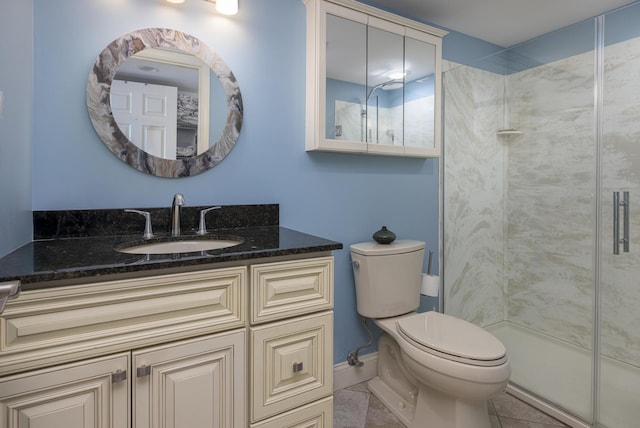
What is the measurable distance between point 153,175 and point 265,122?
1.88ft

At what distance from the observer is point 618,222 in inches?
69.6

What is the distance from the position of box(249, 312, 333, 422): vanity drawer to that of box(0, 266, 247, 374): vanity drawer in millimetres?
133

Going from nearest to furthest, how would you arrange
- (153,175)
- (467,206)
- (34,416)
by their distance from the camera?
(34,416) → (153,175) → (467,206)

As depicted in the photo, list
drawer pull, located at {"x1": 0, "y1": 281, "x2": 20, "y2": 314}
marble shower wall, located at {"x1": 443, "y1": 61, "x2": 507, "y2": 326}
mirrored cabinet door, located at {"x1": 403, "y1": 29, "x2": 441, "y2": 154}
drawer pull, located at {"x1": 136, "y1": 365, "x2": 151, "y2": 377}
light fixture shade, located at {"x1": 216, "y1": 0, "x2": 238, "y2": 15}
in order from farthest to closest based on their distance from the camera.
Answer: marble shower wall, located at {"x1": 443, "y1": 61, "x2": 507, "y2": 326}, mirrored cabinet door, located at {"x1": 403, "y1": 29, "x2": 441, "y2": 154}, light fixture shade, located at {"x1": 216, "y1": 0, "x2": 238, "y2": 15}, drawer pull, located at {"x1": 136, "y1": 365, "x2": 151, "y2": 377}, drawer pull, located at {"x1": 0, "y1": 281, "x2": 20, "y2": 314}

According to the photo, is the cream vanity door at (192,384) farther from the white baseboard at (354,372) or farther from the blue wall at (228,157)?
the white baseboard at (354,372)

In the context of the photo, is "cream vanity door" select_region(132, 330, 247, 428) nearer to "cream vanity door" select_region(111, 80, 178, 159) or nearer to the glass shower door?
"cream vanity door" select_region(111, 80, 178, 159)

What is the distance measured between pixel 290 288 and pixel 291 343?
0.19 m

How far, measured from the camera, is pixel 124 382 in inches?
36.4

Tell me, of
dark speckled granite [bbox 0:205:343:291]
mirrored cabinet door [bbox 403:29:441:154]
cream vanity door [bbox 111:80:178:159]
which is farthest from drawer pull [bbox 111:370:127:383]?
mirrored cabinet door [bbox 403:29:441:154]

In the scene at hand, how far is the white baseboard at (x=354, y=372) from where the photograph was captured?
6.38 feet

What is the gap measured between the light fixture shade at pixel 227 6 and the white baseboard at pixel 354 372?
6.09ft

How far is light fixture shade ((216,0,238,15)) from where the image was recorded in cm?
152

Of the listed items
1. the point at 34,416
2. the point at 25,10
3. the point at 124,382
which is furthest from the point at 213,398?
the point at 25,10

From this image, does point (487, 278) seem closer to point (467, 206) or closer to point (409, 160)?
point (467, 206)
